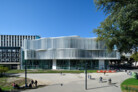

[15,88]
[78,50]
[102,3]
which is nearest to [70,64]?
[78,50]

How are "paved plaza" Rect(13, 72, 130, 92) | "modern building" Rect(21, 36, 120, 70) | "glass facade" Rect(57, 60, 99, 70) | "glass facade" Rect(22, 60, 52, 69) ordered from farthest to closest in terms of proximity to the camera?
1. "glass facade" Rect(22, 60, 52, 69)
2. "glass facade" Rect(57, 60, 99, 70)
3. "modern building" Rect(21, 36, 120, 70)
4. "paved plaza" Rect(13, 72, 130, 92)

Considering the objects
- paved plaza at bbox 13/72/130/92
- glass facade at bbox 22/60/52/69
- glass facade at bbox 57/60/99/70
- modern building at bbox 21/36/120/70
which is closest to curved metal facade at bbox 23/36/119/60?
modern building at bbox 21/36/120/70

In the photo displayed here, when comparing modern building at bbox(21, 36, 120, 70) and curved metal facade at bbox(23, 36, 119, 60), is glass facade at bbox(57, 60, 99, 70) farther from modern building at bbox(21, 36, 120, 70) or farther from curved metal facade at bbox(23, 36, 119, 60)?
curved metal facade at bbox(23, 36, 119, 60)

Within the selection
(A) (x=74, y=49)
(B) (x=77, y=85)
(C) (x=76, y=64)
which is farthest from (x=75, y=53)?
(B) (x=77, y=85)

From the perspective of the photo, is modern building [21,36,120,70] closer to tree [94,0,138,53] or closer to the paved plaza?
the paved plaza

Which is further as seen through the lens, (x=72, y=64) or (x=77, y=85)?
(x=72, y=64)

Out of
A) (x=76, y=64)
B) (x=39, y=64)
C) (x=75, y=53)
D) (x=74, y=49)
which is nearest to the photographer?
(x=75, y=53)

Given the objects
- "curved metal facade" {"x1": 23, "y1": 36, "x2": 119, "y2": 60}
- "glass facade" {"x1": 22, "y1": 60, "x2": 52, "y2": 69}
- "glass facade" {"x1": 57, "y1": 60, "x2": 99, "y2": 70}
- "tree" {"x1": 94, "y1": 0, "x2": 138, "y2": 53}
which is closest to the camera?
"tree" {"x1": 94, "y1": 0, "x2": 138, "y2": 53}

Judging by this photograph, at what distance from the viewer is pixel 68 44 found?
164 feet

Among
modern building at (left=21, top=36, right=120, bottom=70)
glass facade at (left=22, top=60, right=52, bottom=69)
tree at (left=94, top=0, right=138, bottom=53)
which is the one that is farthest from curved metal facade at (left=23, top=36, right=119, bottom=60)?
tree at (left=94, top=0, right=138, bottom=53)

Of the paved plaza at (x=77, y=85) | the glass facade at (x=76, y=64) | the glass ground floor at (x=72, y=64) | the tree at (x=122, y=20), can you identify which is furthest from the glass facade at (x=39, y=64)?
the tree at (x=122, y=20)

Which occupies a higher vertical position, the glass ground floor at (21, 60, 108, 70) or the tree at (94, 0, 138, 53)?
the tree at (94, 0, 138, 53)

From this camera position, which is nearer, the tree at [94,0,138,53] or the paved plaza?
the tree at [94,0,138,53]

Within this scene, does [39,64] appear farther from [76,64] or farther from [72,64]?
[76,64]
